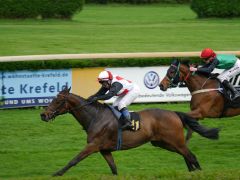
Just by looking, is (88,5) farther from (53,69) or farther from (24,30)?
(53,69)

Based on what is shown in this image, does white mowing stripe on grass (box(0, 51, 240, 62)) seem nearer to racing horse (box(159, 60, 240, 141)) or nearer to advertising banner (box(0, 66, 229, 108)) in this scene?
advertising banner (box(0, 66, 229, 108))

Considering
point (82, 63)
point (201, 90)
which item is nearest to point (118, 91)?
point (201, 90)

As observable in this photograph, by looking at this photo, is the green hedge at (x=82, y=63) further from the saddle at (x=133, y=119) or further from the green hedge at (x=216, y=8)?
the green hedge at (x=216, y=8)

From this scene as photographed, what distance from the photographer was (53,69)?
15078mm

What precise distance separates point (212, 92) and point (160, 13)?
19933mm

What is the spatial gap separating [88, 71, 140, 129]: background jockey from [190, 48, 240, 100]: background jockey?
2.38 meters

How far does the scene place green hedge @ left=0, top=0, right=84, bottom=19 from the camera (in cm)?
2552

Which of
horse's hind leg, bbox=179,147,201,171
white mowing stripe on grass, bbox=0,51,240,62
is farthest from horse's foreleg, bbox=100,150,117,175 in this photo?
white mowing stripe on grass, bbox=0,51,240,62

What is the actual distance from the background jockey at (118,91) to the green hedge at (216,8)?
17984 millimetres

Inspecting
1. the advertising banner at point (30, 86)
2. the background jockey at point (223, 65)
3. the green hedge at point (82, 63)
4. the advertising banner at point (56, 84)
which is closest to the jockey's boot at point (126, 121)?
the background jockey at point (223, 65)

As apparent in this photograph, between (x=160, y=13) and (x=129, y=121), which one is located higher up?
(x=129, y=121)

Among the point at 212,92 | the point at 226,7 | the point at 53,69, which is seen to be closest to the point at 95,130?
the point at 212,92

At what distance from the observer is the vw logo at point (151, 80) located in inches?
616

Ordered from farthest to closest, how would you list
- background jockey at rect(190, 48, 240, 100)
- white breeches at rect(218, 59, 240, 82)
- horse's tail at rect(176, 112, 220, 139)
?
1. white breeches at rect(218, 59, 240, 82)
2. background jockey at rect(190, 48, 240, 100)
3. horse's tail at rect(176, 112, 220, 139)
